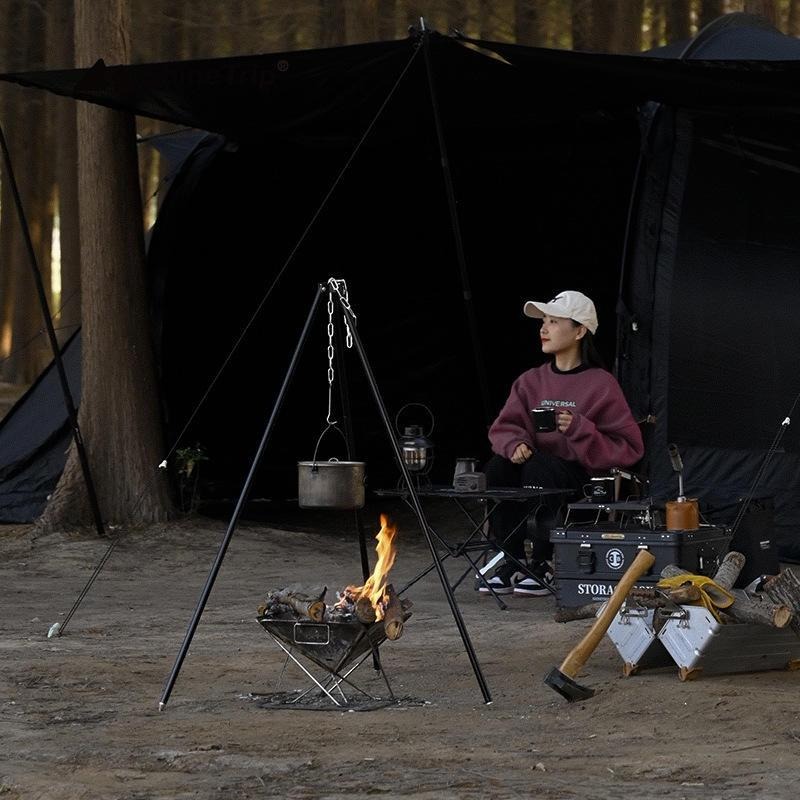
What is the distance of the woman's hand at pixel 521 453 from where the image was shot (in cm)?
625

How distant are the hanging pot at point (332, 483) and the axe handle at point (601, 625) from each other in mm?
749

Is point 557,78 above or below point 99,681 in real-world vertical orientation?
above

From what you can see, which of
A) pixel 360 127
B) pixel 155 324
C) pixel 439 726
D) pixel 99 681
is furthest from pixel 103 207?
pixel 439 726

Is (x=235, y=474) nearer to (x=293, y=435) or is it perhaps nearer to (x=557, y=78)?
(x=293, y=435)

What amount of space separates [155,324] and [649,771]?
5.87 metres

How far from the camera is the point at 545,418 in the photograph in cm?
624

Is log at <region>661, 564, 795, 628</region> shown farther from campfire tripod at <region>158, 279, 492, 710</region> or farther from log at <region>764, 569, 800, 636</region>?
campfire tripod at <region>158, 279, 492, 710</region>

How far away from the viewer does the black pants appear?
6.21 meters

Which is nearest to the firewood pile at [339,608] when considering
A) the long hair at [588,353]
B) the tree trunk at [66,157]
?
the long hair at [588,353]

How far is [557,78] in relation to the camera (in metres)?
6.75

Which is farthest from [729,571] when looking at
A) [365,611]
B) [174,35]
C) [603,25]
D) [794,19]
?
[174,35]

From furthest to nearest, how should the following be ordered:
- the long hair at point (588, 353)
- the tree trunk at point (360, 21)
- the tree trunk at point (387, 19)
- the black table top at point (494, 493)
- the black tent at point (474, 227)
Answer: the tree trunk at point (387, 19) < the tree trunk at point (360, 21) < the black tent at point (474, 227) < the long hair at point (588, 353) < the black table top at point (494, 493)

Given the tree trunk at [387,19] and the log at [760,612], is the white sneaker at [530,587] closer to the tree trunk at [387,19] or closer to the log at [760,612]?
the log at [760,612]

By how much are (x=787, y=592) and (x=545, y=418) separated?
1851 millimetres
